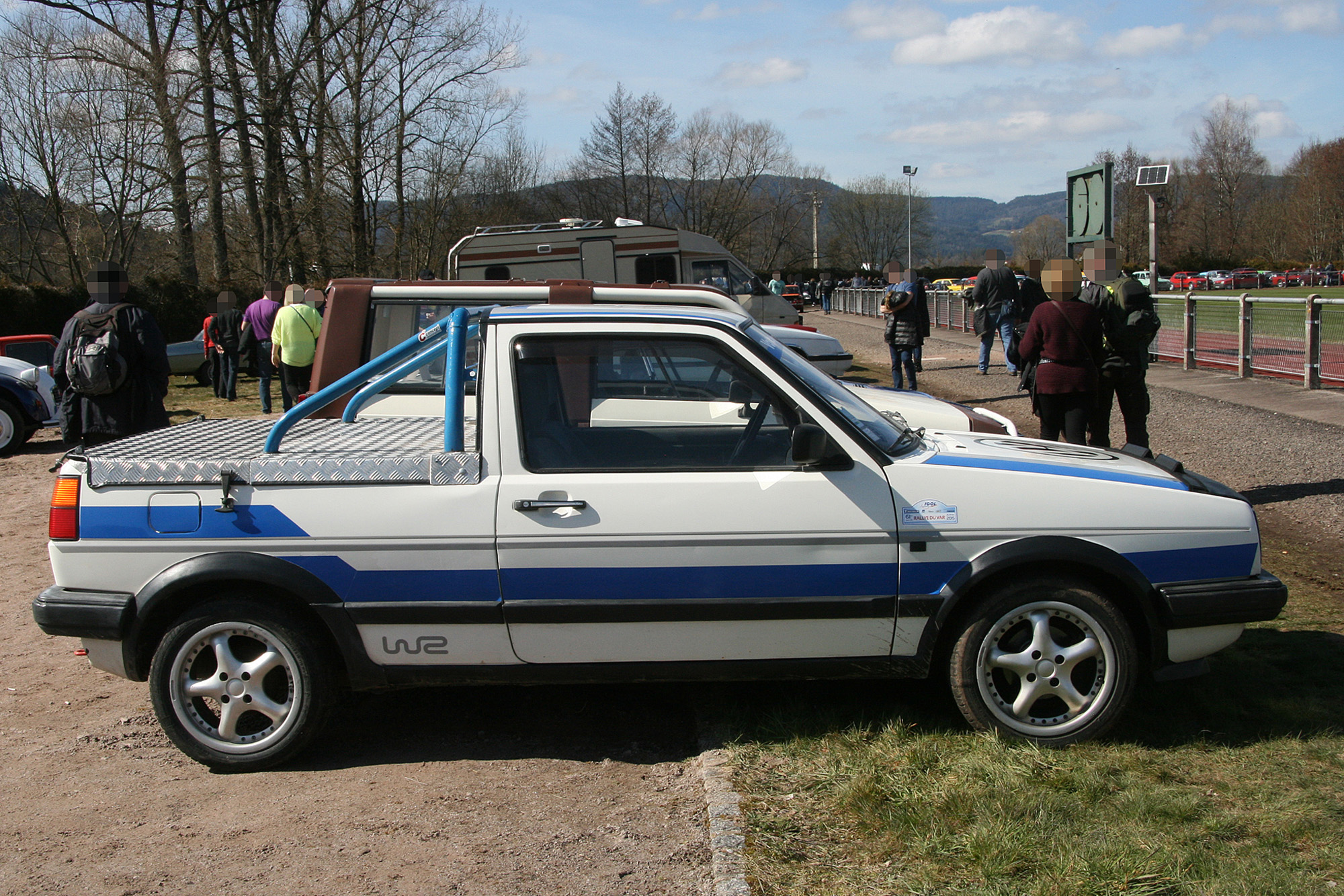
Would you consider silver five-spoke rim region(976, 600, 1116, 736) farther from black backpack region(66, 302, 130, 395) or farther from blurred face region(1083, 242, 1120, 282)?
black backpack region(66, 302, 130, 395)

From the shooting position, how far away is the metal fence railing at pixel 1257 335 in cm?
1313

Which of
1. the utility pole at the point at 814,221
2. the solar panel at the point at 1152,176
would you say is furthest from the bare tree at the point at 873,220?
the solar panel at the point at 1152,176

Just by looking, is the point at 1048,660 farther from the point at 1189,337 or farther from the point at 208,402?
the point at 208,402

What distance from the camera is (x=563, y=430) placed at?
389 centimetres

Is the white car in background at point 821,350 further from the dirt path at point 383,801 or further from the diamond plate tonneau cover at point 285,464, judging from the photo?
the diamond plate tonneau cover at point 285,464

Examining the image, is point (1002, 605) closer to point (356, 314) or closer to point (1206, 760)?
point (1206, 760)

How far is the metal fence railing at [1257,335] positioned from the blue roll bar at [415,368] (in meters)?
9.50

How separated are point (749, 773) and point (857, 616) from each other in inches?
27.1

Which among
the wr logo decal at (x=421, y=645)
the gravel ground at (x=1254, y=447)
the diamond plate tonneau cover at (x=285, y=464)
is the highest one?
the diamond plate tonneau cover at (x=285, y=464)

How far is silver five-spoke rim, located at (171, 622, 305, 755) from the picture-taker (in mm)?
3840

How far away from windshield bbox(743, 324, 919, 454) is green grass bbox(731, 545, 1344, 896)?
1.11 metres

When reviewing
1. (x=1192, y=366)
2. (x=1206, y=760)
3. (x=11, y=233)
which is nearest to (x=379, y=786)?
(x=1206, y=760)

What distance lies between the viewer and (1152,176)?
1812 centimetres

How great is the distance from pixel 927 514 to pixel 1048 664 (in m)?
0.73
